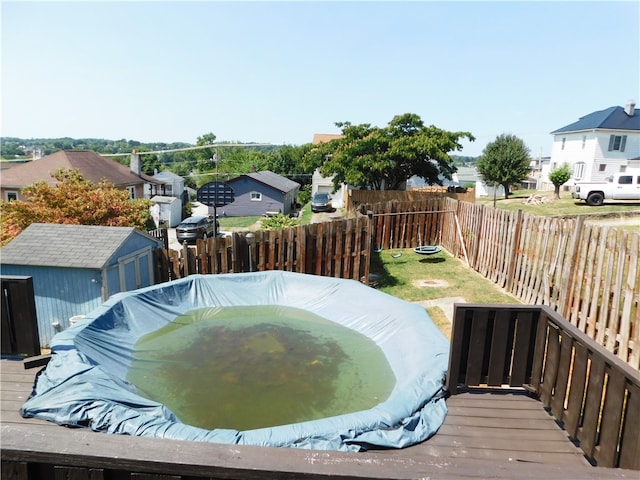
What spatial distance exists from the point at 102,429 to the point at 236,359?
2489mm

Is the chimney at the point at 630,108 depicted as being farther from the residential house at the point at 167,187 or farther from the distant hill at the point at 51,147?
the distant hill at the point at 51,147

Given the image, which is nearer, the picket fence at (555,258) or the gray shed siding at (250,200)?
the picket fence at (555,258)

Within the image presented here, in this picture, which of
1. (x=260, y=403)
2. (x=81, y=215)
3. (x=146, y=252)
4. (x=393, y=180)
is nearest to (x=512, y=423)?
(x=260, y=403)

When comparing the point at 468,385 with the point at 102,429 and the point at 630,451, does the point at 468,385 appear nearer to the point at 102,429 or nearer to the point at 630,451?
the point at 630,451

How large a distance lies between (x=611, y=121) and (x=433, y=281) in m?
28.0

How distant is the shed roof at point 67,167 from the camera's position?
939 inches

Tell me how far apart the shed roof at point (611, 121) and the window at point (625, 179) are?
10297 millimetres

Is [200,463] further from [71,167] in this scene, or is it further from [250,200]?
[250,200]

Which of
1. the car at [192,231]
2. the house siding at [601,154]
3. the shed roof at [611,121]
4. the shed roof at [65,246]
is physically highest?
the shed roof at [611,121]

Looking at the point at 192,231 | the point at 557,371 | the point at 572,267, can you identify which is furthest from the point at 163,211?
the point at 557,371

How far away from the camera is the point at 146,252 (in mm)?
9656

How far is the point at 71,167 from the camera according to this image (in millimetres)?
24141

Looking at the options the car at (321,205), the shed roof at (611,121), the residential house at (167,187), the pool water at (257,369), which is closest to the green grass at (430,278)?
the pool water at (257,369)

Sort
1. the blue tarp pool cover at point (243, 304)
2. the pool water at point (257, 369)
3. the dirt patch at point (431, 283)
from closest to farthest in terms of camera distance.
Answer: the blue tarp pool cover at point (243, 304) < the pool water at point (257, 369) < the dirt patch at point (431, 283)
